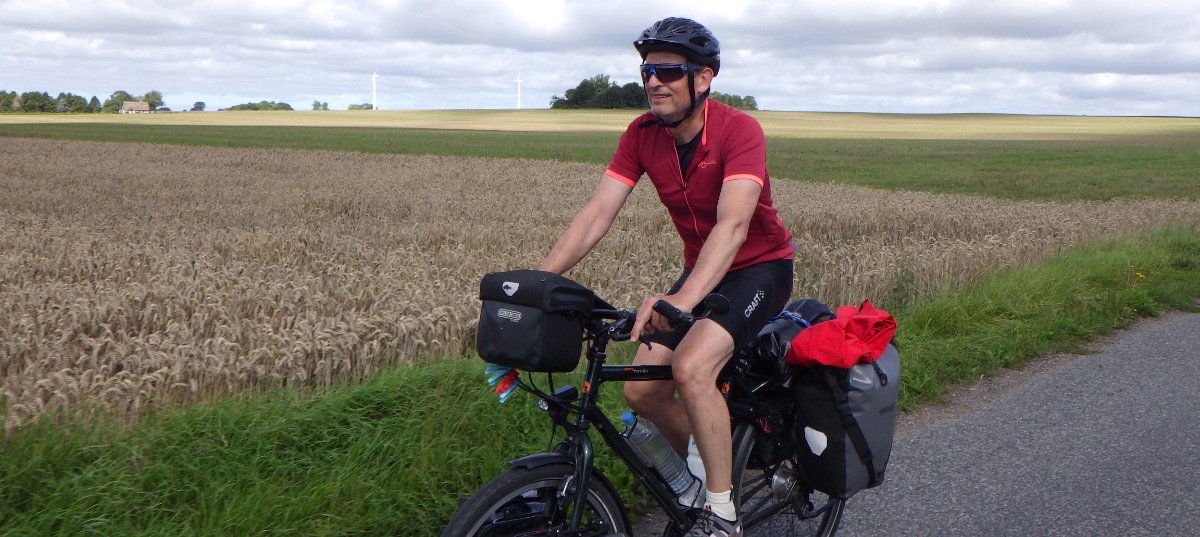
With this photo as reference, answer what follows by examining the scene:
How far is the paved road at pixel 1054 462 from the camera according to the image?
437 cm

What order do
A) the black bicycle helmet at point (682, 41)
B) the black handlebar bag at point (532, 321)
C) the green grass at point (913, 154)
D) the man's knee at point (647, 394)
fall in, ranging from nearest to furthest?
1. the black handlebar bag at point (532, 321)
2. the black bicycle helmet at point (682, 41)
3. the man's knee at point (647, 394)
4. the green grass at point (913, 154)

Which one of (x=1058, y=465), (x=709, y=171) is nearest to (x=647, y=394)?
(x=709, y=171)

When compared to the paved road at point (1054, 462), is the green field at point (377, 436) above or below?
above

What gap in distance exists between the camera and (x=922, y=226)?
1529 cm

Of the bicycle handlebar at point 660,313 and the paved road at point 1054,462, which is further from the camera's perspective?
the paved road at point 1054,462

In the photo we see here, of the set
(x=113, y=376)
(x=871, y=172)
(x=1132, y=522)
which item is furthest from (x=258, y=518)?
(x=871, y=172)

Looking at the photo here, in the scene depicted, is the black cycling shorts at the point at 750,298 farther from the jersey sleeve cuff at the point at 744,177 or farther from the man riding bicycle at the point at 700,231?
the jersey sleeve cuff at the point at 744,177

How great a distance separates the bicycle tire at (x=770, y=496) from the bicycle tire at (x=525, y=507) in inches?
27.0

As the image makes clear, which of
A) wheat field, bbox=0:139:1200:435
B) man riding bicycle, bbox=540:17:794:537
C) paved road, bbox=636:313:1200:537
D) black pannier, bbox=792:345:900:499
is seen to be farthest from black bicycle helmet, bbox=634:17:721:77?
wheat field, bbox=0:139:1200:435

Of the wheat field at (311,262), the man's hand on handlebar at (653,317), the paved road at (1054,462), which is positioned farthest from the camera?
the wheat field at (311,262)

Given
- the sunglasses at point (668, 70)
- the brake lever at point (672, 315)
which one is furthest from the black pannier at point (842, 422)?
the sunglasses at point (668, 70)

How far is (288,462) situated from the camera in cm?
426

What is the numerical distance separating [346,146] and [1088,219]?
36554 millimetres

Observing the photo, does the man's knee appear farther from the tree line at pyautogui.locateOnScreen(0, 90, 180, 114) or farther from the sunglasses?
the tree line at pyautogui.locateOnScreen(0, 90, 180, 114)
